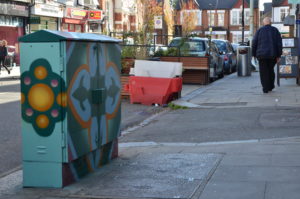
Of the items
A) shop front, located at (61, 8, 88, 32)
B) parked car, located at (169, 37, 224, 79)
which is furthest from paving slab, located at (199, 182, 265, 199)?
shop front, located at (61, 8, 88, 32)

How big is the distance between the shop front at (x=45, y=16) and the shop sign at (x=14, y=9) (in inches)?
40.3

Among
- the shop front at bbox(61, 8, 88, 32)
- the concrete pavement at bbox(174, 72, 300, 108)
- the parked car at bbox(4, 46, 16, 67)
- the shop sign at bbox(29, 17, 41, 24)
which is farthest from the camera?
the shop front at bbox(61, 8, 88, 32)

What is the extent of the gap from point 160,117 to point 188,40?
30.4 ft

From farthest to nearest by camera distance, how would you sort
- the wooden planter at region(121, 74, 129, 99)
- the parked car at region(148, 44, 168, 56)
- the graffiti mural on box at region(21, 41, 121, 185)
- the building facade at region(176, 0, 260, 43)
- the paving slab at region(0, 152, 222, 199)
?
the building facade at region(176, 0, 260, 43) → the parked car at region(148, 44, 168, 56) → the wooden planter at region(121, 74, 129, 99) → the graffiti mural on box at region(21, 41, 121, 185) → the paving slab at region(0, 152, 222, 199)

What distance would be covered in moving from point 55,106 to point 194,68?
15.0 m

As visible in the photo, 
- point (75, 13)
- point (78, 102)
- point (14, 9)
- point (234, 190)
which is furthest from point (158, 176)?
point (75, 13)

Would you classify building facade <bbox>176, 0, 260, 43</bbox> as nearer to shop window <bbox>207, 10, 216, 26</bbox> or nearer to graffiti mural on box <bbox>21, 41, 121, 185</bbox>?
shop window <bbox>207, 10, 216, 26</bbox>

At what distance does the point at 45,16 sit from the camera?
41062 mm

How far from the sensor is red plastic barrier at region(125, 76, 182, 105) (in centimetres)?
1449

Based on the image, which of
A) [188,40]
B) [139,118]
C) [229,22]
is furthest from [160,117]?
[229,22]

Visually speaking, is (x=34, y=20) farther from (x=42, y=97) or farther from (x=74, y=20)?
(x=42, y=97)

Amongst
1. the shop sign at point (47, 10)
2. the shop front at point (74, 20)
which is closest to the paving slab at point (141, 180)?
the shop sign at point (47, 10)

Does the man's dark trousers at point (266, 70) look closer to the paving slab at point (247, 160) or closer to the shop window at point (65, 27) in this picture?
the paving slab at point (247, 160)

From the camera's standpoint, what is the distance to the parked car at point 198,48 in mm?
20734
